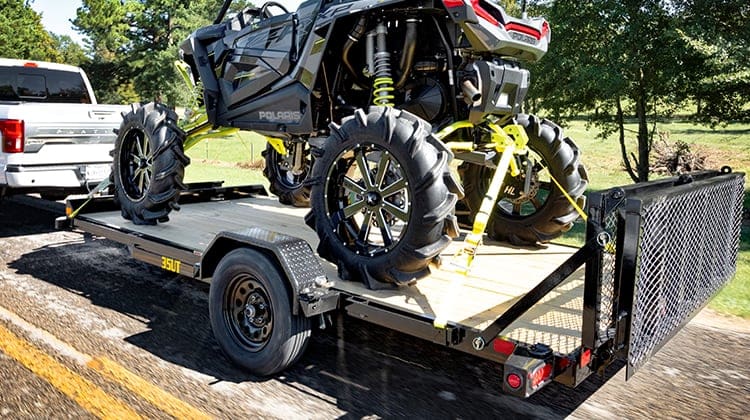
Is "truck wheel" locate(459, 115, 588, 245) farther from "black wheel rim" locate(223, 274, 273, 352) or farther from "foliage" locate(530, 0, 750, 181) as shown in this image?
"foliage" locate(530, 0, 750, 181)

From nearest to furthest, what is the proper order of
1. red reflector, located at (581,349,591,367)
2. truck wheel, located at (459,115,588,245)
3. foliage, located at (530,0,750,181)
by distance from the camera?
1. red reflector, located at (581,349,591,367)
2. truck wheel, located at (459,115,588,245)
3. foliage, located at (530,0,750,181)

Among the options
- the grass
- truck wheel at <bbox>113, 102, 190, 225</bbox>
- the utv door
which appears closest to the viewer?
the utv door

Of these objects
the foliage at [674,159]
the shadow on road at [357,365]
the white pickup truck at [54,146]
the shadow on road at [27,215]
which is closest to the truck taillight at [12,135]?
the white pickup truck at [54,146]

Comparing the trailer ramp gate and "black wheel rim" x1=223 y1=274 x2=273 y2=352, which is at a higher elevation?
the trailer ramp gate

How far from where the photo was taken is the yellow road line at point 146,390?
12.5ft

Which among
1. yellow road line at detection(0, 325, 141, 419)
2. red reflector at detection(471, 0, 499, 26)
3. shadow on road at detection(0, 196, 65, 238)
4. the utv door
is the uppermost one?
red reflector at detection(471, 0, 499, 26)

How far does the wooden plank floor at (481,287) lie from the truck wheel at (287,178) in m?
1.05

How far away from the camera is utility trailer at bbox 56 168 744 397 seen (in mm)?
3096

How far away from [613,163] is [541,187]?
16.0 m

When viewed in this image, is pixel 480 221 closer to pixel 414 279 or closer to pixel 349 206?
pixel 414 279

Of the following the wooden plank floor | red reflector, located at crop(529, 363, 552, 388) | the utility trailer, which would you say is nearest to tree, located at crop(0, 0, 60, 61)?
the wooden plank floor

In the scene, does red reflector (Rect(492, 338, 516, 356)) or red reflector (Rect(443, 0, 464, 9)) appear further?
red reflector (Rect(443, 0, 464, 9))

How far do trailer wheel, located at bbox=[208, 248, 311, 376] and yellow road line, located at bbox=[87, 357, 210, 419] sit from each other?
550mm

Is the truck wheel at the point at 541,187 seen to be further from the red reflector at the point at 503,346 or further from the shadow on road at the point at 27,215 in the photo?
the shadow on road at the point at 27,215
